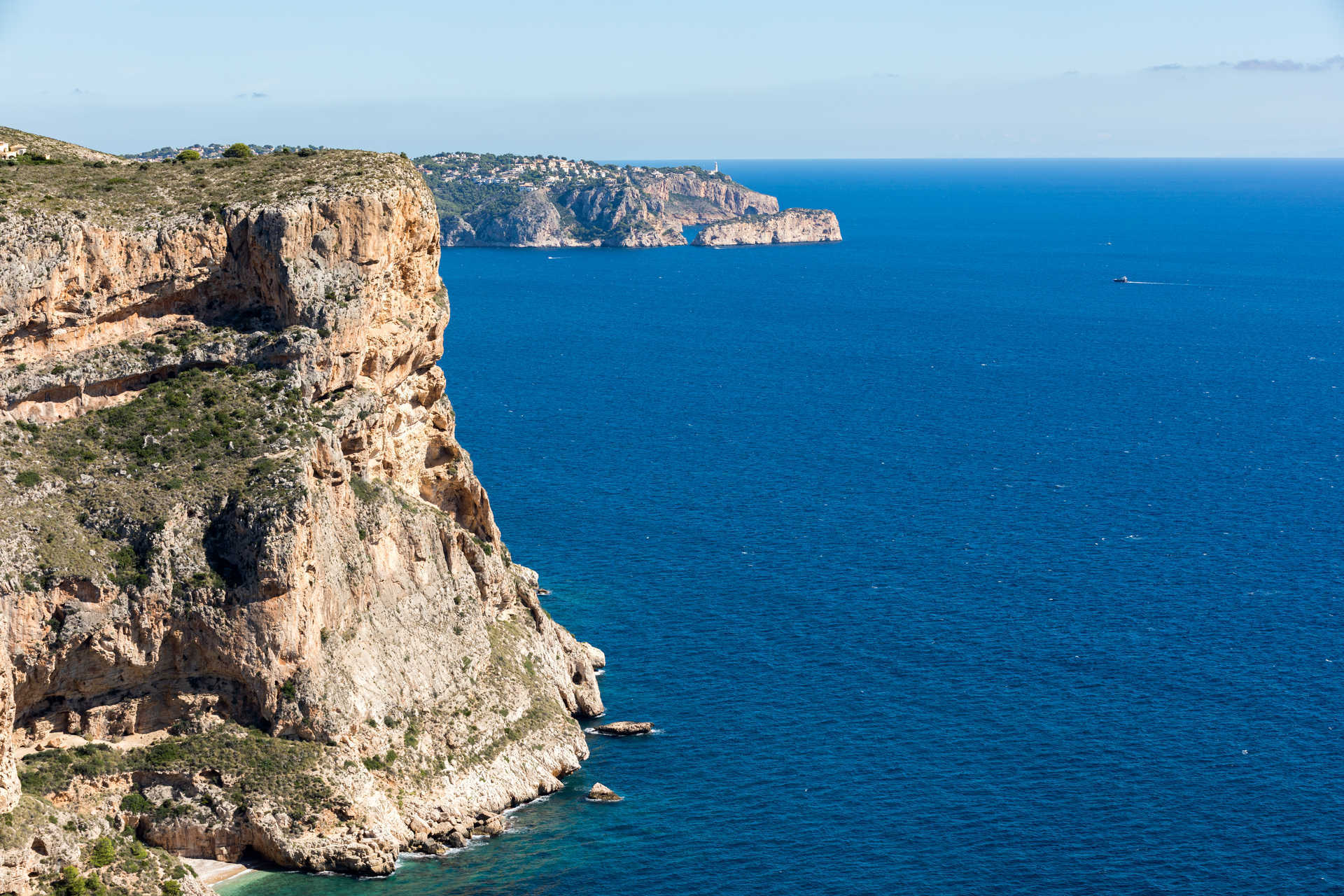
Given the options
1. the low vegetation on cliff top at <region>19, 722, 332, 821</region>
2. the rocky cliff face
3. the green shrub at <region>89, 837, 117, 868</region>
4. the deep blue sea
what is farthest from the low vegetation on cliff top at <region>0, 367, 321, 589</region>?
the deep blue sea

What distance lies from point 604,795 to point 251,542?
86.1 feet

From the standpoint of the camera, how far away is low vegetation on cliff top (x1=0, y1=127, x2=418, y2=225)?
262 ft

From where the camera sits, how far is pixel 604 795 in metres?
83.2

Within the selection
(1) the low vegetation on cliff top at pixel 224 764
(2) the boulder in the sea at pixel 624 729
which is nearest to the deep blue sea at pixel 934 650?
(2) the boulder in the sea at pixel 624 729

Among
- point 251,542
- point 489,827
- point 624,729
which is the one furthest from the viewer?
point 624,729

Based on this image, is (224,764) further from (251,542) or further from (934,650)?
(934,650)

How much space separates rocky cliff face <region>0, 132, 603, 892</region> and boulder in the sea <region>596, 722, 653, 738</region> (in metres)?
3.06

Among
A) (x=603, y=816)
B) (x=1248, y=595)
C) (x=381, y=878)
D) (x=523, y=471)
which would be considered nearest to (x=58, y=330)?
(x=381, y=878)

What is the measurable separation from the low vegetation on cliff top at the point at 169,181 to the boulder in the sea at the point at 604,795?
3901 cm

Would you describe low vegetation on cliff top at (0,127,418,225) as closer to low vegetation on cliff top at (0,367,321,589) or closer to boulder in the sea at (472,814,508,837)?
low vegetation on cliff top at (0,367,321,589)

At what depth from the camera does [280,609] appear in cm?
7312

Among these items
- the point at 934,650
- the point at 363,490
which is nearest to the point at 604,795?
the point at 363,490

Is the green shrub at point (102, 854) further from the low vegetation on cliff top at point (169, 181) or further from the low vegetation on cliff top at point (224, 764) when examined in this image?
the low vegetation on cliff top at point (169, 181)

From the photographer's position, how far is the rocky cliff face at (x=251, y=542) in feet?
232
